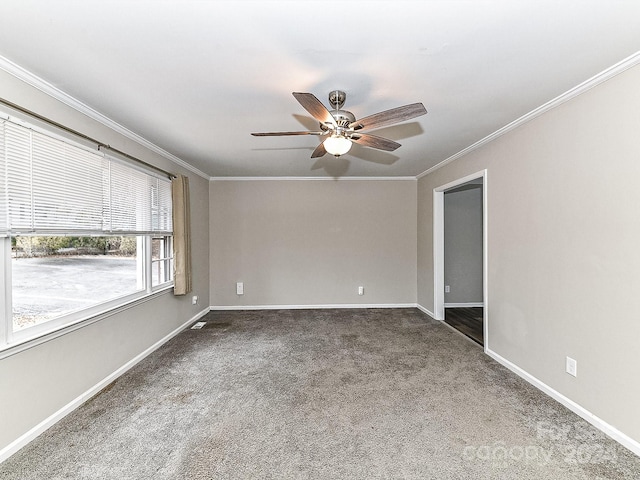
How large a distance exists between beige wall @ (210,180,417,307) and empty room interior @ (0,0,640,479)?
1.55 m

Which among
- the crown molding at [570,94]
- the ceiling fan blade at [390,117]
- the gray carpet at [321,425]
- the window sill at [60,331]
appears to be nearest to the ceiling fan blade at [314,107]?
the ceiling fan blade at [390,117]

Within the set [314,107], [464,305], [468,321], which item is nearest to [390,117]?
[314,107]

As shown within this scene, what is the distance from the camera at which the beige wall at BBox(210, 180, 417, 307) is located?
17.0 feet

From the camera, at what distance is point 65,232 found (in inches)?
87.2

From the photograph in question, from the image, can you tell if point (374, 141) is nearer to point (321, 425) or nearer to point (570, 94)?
point (570, 94)

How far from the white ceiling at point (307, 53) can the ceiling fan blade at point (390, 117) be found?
251 mm

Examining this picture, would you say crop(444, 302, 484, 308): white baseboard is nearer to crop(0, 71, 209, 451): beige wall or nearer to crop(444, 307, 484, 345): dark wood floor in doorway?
crop(444, 307, 484, 345): dark wood floor in doorway

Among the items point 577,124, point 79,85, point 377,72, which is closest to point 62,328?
point 79,85

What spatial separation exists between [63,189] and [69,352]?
1.23 m

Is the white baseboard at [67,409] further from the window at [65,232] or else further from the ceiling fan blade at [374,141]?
the ceiling fan blade at [374,141]

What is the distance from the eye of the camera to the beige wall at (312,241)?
17.0 feet

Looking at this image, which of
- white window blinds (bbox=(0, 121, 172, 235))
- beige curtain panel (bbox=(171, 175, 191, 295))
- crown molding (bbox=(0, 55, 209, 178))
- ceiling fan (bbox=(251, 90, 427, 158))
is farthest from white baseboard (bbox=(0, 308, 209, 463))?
ceiling fan (bbox=(251, 90, 427, 158))

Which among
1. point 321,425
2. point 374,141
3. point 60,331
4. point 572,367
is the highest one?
point 374,141

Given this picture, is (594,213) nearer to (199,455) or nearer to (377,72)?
(377,72)
